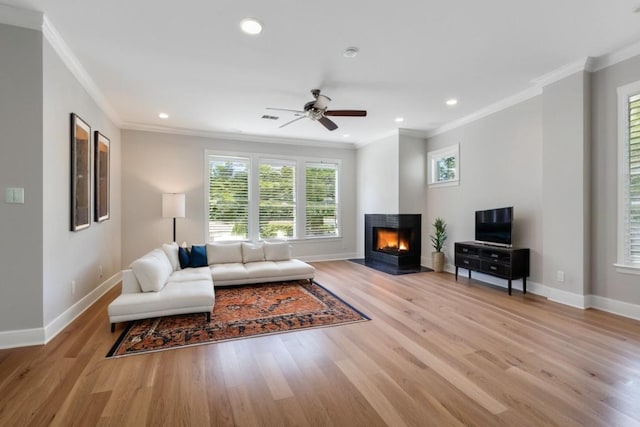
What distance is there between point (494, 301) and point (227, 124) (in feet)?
17.7

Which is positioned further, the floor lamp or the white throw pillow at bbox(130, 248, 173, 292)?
the floor lamp

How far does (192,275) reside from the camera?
4.18 m

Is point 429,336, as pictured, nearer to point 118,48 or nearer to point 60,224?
point 60,224

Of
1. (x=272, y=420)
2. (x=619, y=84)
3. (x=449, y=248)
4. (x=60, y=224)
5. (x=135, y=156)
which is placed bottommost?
(x=272, y=420)

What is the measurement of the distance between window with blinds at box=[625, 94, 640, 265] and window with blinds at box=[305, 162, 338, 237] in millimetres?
5258

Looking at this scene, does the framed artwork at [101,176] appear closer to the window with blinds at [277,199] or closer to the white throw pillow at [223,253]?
the white throw pillow at [223,253]

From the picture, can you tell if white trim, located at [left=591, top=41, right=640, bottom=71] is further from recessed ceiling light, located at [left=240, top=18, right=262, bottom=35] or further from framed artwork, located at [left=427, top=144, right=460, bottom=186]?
recessed ceiling light, located at [left=240, top=18, right=262, bottom=35]

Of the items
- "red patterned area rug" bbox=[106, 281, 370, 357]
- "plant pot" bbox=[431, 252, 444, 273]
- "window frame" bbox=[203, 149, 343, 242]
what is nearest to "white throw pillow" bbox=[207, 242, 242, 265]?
"red patterned area rug" bbox=[106, 281, 370, 357]

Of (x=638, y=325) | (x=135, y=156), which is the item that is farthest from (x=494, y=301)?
(x=135, y=156)

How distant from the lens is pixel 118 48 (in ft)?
10.4

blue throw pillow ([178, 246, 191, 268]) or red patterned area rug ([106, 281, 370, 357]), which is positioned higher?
blue throw pillow ([178, 246, 191, 268])

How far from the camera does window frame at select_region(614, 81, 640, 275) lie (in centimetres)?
338

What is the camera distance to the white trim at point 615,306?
3.30 meters

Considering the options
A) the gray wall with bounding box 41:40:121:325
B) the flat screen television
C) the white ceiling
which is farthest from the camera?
the flat screen television
